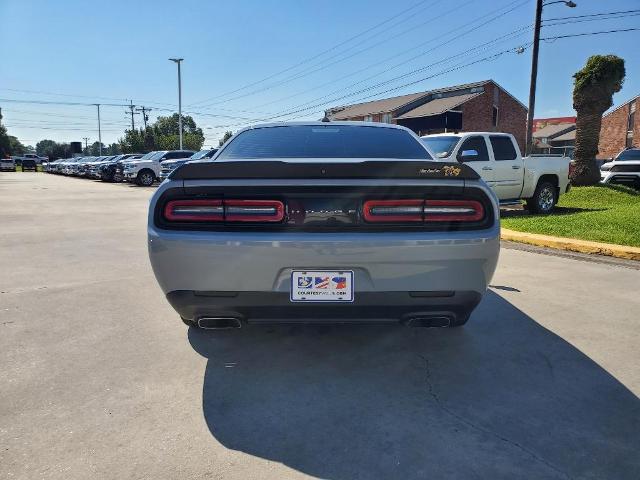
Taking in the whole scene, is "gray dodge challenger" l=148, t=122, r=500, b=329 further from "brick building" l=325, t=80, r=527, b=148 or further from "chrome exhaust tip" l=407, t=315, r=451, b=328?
"brick building" l=325, t=80, r=527, b=148

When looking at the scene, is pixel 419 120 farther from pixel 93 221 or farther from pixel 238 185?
pixel 238 185

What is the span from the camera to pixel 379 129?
4.28 m

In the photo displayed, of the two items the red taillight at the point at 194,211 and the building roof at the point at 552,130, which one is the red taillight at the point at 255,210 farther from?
the building roof at the point at 552,130

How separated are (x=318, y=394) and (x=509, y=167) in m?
9.65

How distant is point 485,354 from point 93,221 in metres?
9.33

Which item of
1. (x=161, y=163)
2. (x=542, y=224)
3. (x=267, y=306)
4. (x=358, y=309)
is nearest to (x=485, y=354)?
(x=358, y=309)

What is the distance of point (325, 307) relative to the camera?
262cm

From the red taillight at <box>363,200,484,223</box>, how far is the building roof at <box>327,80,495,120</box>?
44.9 metres

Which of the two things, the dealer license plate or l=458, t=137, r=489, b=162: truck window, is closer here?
the dealer license plate

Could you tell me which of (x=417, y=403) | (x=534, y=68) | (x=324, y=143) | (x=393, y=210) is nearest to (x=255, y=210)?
(x=393, y=210)

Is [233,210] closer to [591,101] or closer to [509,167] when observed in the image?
[509,167]

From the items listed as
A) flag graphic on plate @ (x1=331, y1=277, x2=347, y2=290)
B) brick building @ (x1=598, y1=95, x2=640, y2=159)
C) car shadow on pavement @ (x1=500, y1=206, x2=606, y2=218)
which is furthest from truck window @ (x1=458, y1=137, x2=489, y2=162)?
brick building @ (x1=598, y1=95, x2=640, y2=159)

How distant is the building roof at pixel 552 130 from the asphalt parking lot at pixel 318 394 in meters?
69.3

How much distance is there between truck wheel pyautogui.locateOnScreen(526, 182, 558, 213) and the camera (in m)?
11.6
